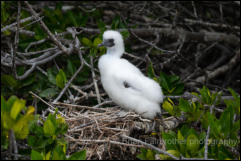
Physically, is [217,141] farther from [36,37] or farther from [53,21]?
[53,21]

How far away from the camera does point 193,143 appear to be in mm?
2195

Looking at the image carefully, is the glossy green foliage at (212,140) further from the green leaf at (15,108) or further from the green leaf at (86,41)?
the green leaf at (86,41)

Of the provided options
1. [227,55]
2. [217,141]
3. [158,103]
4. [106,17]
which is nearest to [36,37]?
[158,103]

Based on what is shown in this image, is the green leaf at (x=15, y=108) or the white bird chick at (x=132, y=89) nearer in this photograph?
the green leaf at (x=15, y=108)

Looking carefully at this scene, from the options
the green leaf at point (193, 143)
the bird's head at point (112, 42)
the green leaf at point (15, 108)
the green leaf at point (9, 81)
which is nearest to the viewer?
the green leaf at point (15, 108)

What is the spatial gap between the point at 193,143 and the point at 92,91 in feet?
5.54

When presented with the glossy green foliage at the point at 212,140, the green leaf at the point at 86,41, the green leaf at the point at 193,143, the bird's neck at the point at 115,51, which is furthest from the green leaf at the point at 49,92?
the green leaf at the point at 193,143

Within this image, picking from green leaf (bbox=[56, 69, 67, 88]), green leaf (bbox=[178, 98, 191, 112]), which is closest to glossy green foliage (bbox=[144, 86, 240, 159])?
green leaf (bbox=[178, 98, 191, 112])

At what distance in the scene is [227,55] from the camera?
4.68 metres

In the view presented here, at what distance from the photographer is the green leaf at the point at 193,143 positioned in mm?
2189

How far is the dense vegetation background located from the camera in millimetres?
2207

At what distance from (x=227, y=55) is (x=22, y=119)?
3.50 metres

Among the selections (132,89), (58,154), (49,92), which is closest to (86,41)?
(49,92)

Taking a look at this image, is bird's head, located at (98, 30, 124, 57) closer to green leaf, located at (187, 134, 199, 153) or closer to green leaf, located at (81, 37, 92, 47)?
green leaf, located at (81, 37, 92, 47)
